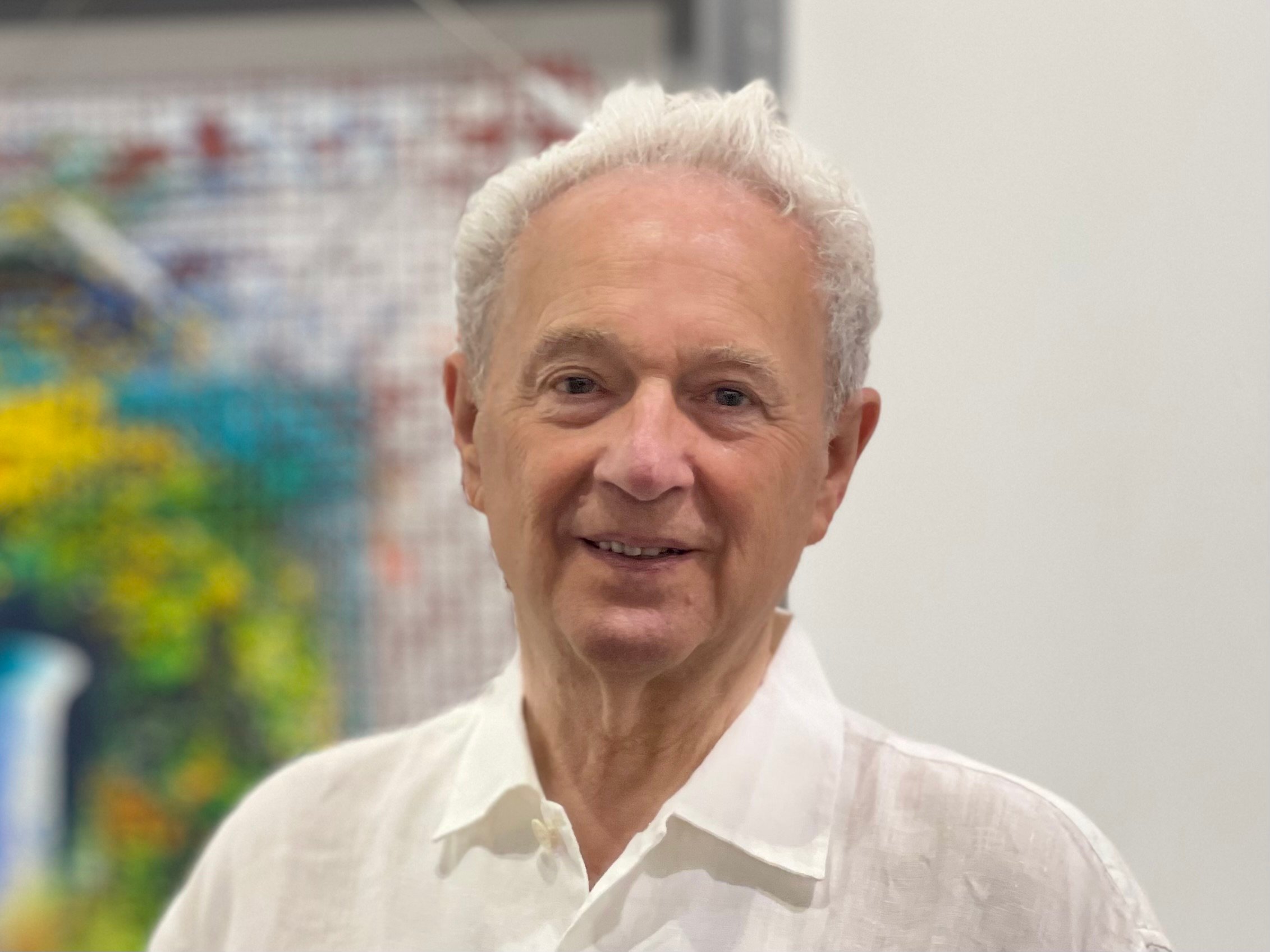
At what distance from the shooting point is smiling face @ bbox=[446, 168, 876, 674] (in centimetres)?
72

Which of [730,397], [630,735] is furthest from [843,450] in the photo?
[630,735]

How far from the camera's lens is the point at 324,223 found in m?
Result: 1.37

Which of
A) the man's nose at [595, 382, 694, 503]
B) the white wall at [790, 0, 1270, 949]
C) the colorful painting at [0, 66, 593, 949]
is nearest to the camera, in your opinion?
the man's nose at [595, 382, 694, 503]

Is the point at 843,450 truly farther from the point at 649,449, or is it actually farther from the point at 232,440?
the point at 232,440

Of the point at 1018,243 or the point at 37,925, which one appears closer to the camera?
the point at 1018,243

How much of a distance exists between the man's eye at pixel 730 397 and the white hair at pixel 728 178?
0.26 feet

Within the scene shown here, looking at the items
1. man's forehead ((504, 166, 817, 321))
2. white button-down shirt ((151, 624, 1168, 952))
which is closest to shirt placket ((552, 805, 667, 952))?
white button-down shirt ((151, 624, 1168, 952))

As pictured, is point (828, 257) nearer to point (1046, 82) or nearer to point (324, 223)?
point (1046, 82)

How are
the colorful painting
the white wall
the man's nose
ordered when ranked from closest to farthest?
1. the man's nose
2. the white wall
3. the colorful painting

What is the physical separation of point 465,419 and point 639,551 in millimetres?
207

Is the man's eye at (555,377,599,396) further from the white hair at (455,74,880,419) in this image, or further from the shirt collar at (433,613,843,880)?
the shirt collar at (433,613,843,880)

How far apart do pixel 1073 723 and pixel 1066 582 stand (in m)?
0.10

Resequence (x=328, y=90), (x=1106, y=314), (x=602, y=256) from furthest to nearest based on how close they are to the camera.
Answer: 1. (x=328, y=90)
2. (x=1106, y=314)
3. (x=602, y=256)

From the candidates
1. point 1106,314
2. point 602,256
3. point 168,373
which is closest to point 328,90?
point 168,373
